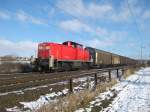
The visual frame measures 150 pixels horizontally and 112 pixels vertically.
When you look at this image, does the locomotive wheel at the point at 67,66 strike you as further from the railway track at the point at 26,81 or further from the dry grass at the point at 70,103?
the dry grass at the point at 70,103

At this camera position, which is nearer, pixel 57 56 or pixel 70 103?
pixel 70 103

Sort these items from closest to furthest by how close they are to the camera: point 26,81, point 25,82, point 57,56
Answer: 1. point 25,82
2. point 26,81
3. point 57,56

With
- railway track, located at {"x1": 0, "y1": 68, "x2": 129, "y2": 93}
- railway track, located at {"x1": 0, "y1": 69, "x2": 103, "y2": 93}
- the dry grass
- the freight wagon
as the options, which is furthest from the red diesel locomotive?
the dry grass

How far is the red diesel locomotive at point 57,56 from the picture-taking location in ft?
96.3

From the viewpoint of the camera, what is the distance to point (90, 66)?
143 ft

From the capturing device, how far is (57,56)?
101 ft

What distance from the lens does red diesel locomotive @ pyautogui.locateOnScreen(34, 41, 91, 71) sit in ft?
96.3

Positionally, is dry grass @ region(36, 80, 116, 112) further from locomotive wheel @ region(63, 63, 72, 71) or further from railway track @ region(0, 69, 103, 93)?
locomotive wheel @ region(63, 63, 72, 71)

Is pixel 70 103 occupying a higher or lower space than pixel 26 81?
lower

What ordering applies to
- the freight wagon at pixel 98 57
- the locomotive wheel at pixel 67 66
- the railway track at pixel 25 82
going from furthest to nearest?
the freight wagon at pixel 98 57, the locomotive wheel at pixel 67 66, the railway track at pixel 25 82

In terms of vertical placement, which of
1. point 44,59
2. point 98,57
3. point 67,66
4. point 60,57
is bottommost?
point 67,66

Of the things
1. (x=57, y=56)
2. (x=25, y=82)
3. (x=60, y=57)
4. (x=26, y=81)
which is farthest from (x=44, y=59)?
(x=25, y=82)

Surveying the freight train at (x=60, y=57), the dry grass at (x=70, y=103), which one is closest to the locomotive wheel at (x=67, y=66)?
the freight train at (x=60, y=57)

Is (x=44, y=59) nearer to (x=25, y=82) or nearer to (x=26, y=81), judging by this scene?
(x=26, y=81)
